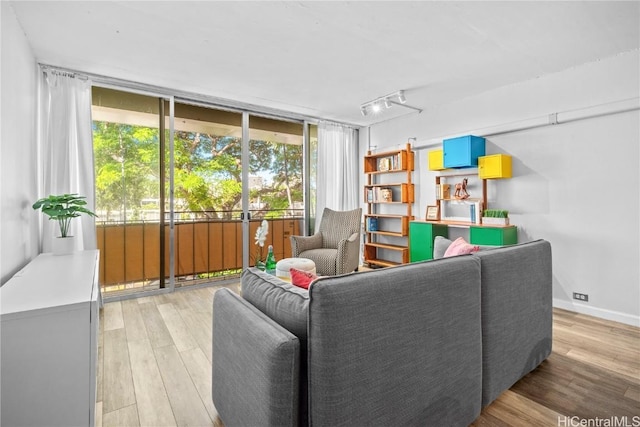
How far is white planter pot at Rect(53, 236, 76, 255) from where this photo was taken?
105 inches

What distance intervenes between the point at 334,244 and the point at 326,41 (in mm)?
2523

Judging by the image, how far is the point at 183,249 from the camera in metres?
4.50

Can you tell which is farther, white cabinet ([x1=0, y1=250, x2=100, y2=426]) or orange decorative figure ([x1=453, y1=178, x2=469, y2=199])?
orange decorative figure ([x1=453, y1=178, x2=469, y2=199])

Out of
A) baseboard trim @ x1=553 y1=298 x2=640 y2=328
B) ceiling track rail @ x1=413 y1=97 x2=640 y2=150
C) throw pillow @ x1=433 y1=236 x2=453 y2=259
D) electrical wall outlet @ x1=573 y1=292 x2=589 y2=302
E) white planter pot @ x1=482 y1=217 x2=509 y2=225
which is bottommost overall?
baseboard trim @ x1=553 y1=298 x2=640 y2=328

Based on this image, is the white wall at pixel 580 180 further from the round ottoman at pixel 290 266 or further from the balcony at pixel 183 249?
the balcony at pixel 183 249

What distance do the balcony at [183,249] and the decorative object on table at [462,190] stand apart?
2.39m

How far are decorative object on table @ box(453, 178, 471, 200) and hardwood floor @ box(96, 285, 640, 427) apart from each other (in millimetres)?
1615

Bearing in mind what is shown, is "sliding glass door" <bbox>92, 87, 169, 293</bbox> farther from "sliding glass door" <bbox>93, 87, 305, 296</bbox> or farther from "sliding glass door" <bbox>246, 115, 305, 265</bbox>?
"sliding glass door" <bbox>246, 115, 305, 265</bbox>

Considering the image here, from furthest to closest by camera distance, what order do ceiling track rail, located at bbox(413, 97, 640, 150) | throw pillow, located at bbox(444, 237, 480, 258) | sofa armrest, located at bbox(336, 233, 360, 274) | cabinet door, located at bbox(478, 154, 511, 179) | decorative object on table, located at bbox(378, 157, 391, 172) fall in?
1. decorative object on table, located at bbox(378, 157, 391, 172)
2. sofa armrest, located at bbox(336, 233, 360, 274)
3. cabinet door, located at bbox(478, 154, 511, 179)
4. ceiling track rail, located at bbox(413, 97, 640, 150)
5. throw pillow, located at bbox(444, 237, 480, 258)

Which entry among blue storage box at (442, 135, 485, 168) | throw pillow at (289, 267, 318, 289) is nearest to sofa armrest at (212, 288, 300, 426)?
throw pillow at (289, 267, 318, 289)

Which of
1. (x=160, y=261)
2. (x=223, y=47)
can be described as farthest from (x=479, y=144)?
(x=160, y=261)

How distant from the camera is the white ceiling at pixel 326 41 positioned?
2.23 m

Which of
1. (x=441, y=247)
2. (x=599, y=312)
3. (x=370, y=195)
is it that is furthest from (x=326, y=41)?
(x=599, y=312)

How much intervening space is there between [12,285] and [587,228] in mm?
4430
